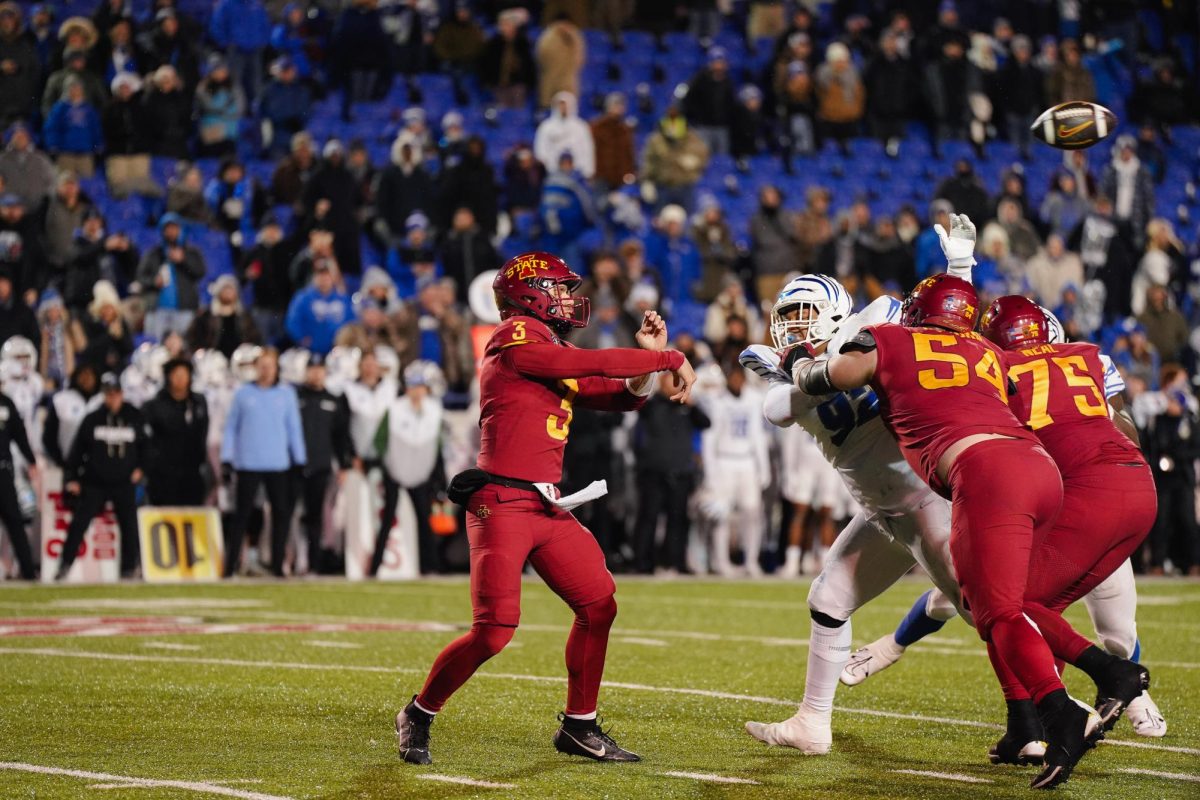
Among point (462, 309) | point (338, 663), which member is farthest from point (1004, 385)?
point (462, 309)

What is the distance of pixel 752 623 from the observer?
438 inches

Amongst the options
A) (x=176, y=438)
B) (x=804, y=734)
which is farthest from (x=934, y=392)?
(x=176, y=438)

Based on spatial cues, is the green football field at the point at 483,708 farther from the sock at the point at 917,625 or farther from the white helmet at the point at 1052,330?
the white helmet at the point at 1052,330

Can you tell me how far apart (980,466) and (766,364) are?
39.7 inches

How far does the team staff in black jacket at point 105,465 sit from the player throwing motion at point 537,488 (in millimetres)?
8202

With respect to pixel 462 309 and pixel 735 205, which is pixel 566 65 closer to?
pixel 735 205

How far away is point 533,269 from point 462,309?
9.91 meters

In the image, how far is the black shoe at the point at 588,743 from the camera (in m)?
6.01

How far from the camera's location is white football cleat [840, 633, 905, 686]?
7.12 m

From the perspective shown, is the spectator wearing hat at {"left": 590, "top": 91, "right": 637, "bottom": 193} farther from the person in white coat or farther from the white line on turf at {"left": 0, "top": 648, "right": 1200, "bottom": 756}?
the white line on turf at {"left": 0, "top": 648, "right": 1200, "bottom": 756}

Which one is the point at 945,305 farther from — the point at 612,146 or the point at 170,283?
the point at 612,146

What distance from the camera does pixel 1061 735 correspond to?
5.23 metres

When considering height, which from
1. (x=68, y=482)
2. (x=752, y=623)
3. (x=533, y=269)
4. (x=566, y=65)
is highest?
(x=566, y=65)

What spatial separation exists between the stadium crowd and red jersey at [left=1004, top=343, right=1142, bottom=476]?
8.31 metres
